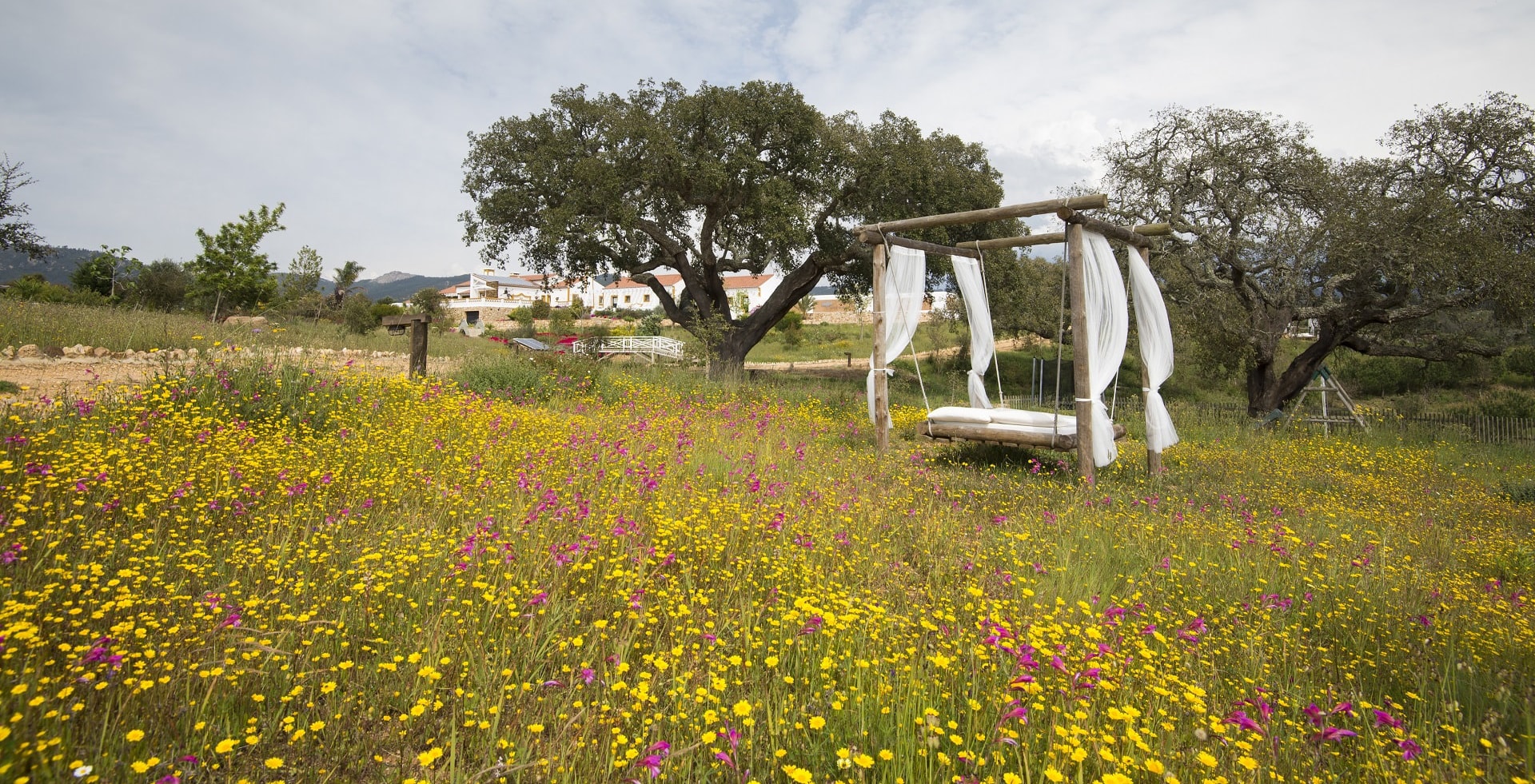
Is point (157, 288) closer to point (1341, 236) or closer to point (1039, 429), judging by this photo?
point (1039, 429)

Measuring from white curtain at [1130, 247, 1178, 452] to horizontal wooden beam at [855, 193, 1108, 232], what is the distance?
1.29 m

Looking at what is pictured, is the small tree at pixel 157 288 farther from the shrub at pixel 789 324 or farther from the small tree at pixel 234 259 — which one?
the shrub at pixel 789 324

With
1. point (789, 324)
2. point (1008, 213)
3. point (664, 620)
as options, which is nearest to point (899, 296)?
point (1008, 213)

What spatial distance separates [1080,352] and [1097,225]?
1430 millimetres

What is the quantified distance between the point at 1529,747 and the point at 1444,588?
2.39 m

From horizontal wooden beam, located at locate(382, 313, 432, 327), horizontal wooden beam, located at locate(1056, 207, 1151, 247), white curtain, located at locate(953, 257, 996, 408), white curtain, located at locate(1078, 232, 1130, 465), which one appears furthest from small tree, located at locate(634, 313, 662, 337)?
white curtain, located at locate(1078, 232, 1130, 465)

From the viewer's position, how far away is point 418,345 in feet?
32.1

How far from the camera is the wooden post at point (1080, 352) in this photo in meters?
6.97

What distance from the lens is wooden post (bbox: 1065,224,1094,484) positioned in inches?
274

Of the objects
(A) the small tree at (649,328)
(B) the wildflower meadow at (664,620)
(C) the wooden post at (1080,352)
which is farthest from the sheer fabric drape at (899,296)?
(A) the small tree at (649,328)

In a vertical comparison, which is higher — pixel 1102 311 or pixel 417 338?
pixel 1102 311

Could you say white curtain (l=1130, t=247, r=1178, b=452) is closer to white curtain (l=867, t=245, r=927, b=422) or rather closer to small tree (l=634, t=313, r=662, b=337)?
white curtain (l=867, t=245, r=927, b=422)

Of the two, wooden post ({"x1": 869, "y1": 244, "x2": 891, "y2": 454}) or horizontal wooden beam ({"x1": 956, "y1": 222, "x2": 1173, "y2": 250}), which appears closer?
horizontal wooden beam ({"x1": 956, "y1": 222, "x2": 1173, "y2": 250})

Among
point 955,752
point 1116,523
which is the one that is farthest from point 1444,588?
point 955,752
